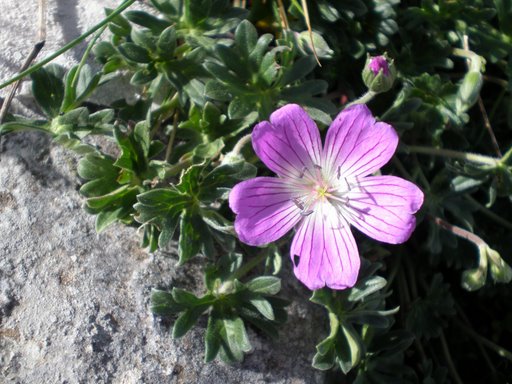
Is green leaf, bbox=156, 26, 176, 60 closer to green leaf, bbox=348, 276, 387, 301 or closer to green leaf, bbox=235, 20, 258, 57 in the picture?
green leaf, bbox=235, 20, 258, 57

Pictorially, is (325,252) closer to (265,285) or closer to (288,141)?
(265,285)

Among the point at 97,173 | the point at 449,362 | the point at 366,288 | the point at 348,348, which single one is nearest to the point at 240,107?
the point at 97,173

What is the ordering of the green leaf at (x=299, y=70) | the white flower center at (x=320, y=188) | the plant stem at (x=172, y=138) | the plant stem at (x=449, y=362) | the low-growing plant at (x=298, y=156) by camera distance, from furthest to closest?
the plant stem at (x=449, y=362), the plant stem at (x=172, y=138), the green leaf at (x=299, y=70), the white flower center at (x=320, y=188), the low-growing plant at (x=298, y=156)

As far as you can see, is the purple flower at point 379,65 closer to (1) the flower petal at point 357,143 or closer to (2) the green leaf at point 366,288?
(1) the flower petal at point 357,143

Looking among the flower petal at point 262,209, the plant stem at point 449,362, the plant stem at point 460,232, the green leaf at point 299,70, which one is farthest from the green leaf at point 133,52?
the plant stem at point 449,362

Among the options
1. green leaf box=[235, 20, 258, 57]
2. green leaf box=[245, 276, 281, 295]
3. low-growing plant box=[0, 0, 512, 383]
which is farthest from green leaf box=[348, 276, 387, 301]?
green leaf box=[235, 20, 258, 57]
